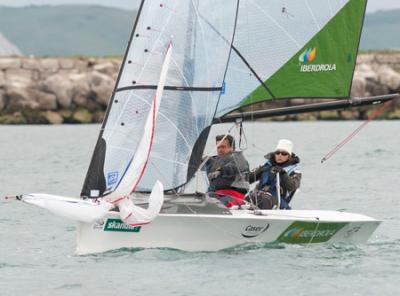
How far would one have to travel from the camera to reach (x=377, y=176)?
91.5ft

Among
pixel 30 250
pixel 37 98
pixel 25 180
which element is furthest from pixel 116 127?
pixel 37 98

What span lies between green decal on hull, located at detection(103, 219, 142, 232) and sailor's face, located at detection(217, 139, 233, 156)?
1.54 m

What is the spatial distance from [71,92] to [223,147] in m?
45.7

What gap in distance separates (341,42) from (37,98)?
149 feet

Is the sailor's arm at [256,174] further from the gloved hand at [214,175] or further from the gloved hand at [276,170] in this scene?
the gloved hand at [214,175]

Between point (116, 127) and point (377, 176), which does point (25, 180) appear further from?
point (116, 127)

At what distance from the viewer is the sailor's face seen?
1462 centimetres

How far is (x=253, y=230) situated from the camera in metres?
14.1

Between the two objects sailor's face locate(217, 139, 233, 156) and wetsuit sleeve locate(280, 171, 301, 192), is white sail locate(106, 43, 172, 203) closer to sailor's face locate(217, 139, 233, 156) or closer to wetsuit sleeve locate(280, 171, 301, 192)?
sailor's face locate(217, 139, 233, 156)

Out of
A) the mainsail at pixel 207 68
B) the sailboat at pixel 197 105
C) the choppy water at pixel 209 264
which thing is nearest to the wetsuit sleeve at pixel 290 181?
the sailboat at pixel 197 105

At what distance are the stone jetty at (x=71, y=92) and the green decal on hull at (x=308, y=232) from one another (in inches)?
1783

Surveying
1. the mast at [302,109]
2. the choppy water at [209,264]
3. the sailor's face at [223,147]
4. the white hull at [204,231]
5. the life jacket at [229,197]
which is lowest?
the choppy water at [209,264]

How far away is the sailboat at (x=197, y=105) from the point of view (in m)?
13.8

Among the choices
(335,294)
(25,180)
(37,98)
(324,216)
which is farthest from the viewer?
(37,98)
